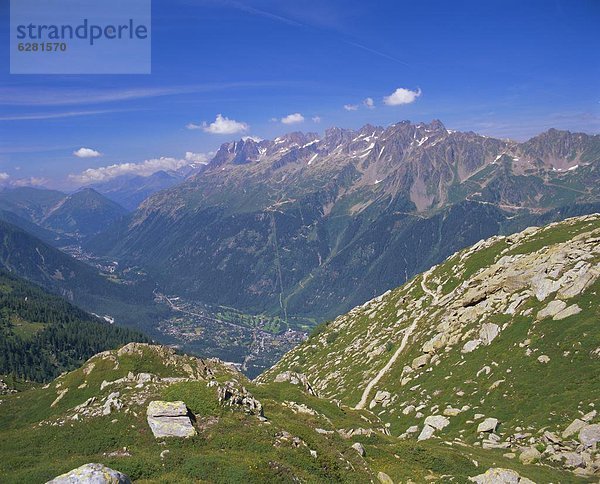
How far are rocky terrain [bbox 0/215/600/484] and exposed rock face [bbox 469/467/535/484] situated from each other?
11 cm

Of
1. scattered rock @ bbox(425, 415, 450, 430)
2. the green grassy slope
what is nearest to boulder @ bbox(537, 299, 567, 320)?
scattered rock @ bbox(425, 415, 450, 430)

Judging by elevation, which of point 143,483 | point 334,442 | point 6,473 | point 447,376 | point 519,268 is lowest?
point 447,376

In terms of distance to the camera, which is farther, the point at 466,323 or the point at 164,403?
the point at 466,323

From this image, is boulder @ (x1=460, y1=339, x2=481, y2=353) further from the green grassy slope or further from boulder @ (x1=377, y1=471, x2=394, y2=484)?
boulder @ (x1=377, y1=471, x2=394, y2=484)

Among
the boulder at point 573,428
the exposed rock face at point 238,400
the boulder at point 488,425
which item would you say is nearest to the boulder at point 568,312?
the boulder at point 488,425


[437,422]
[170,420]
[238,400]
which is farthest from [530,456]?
[170,420]

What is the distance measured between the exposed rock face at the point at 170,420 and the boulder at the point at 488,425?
40844mm

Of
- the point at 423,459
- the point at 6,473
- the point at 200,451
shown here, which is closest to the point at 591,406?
the point at 423,459

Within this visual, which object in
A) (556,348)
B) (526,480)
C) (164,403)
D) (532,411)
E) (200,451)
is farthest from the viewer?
(556,348)

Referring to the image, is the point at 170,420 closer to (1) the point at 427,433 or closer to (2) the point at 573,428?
(1) the point at 427,433

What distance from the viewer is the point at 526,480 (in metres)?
38.4

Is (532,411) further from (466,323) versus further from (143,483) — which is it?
(143,483)

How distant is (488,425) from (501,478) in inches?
815

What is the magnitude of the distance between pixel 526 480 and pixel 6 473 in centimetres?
4496
